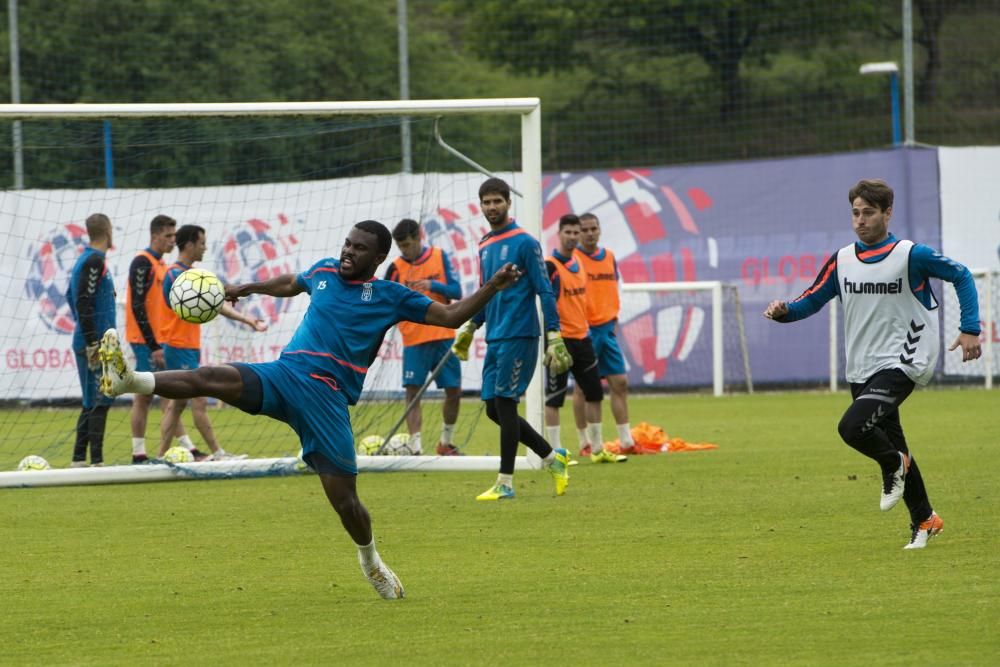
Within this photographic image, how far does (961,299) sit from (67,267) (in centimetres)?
1617

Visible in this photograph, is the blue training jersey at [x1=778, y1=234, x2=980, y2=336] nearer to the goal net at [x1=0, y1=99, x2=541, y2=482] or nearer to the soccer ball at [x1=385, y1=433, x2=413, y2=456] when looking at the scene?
the soccer ball at [x1=385, y1=433, x2=413, y2=456]

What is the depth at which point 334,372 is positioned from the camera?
7.06 m

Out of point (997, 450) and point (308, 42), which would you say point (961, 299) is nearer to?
point (997, 450)

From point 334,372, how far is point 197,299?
4.13ft

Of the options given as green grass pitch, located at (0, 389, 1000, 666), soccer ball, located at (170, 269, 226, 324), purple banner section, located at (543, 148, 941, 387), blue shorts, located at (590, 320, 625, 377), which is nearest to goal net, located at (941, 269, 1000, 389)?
purple banner section, located at (543, 148, 941, 387)

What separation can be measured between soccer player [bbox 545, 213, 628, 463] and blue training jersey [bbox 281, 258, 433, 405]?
630 cm

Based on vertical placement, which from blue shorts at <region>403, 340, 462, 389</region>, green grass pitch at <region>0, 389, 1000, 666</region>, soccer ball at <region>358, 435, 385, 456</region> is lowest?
soccer ball at <region>358, 435, 385, 456</region>

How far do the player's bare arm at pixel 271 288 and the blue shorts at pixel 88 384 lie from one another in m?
5.93

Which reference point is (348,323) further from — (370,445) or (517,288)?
(370,445)

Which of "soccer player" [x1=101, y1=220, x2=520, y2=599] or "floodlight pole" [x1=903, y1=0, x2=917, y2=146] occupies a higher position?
A: "floodlight pole" [x1=903, y1=0, x2=917, y2=146]

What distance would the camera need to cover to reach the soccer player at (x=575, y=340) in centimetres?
1356

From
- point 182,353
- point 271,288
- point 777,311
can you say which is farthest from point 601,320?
point 271,288

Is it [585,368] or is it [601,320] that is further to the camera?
[601,320]

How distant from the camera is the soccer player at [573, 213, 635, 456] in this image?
14188 mm
